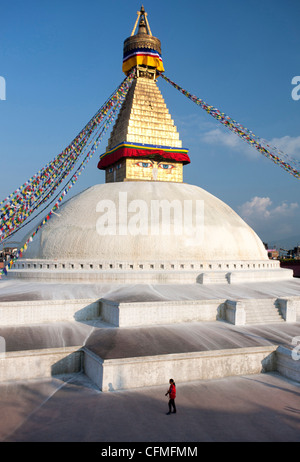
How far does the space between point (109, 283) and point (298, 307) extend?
5521 millimetres

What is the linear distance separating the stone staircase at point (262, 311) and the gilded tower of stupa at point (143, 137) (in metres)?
7.46

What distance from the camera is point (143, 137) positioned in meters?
15.2

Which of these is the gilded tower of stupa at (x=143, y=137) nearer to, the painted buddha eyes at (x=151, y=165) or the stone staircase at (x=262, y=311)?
the painted buddha eyes at (x=151, y=165)

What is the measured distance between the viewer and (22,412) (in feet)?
17.7

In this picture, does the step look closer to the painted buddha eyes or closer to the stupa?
the stupa

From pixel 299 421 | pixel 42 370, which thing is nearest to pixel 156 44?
pixel 42 370

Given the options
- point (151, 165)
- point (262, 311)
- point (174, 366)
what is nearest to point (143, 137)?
point (151, 165)

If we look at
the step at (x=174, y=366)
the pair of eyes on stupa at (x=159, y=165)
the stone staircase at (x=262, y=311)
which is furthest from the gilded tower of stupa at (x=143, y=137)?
the step at (x=174, y=366)

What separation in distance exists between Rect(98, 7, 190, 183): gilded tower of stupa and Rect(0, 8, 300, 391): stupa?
0.05 meters

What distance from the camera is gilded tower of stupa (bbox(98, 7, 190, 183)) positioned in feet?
49.2

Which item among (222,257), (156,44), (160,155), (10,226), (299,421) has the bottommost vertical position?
(299,421)

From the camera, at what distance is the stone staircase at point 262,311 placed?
916cm

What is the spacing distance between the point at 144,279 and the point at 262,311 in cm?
360
